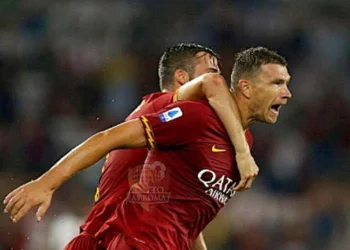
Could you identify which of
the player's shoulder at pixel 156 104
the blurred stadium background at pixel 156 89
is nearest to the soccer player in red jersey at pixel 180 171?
the player's shoulder at pixel 156 104

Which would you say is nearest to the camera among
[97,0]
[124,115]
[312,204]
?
[312,204]

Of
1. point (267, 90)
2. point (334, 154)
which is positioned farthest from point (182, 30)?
point (267, 90)

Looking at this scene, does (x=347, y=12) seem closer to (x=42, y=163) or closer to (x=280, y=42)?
(x=280, y=42)

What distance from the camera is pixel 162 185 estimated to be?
3.80 meters

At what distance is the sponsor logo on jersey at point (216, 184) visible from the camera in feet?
12.4

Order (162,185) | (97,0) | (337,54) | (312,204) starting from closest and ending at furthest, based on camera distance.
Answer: (162,185)
(312,204)
(337,54)
(97,0)

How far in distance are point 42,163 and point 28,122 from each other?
2.12ft

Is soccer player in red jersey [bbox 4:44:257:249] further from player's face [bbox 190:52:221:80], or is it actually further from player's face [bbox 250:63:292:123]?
player's face [bbox 190:52:221:80]

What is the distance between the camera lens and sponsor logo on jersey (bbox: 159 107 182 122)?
12.1 ft

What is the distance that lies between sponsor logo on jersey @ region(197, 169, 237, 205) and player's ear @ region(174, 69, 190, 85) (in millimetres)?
984

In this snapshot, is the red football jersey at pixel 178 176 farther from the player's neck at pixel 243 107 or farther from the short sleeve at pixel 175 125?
the player's neck at pixel 243 107

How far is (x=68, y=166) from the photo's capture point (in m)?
3.49

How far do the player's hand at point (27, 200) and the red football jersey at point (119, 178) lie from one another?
70 cm

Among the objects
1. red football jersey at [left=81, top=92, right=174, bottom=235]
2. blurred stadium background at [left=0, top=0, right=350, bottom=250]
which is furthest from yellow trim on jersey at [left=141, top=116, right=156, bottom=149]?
blurred stadium background at [left=0, top=0, right=350, bottom=250]
